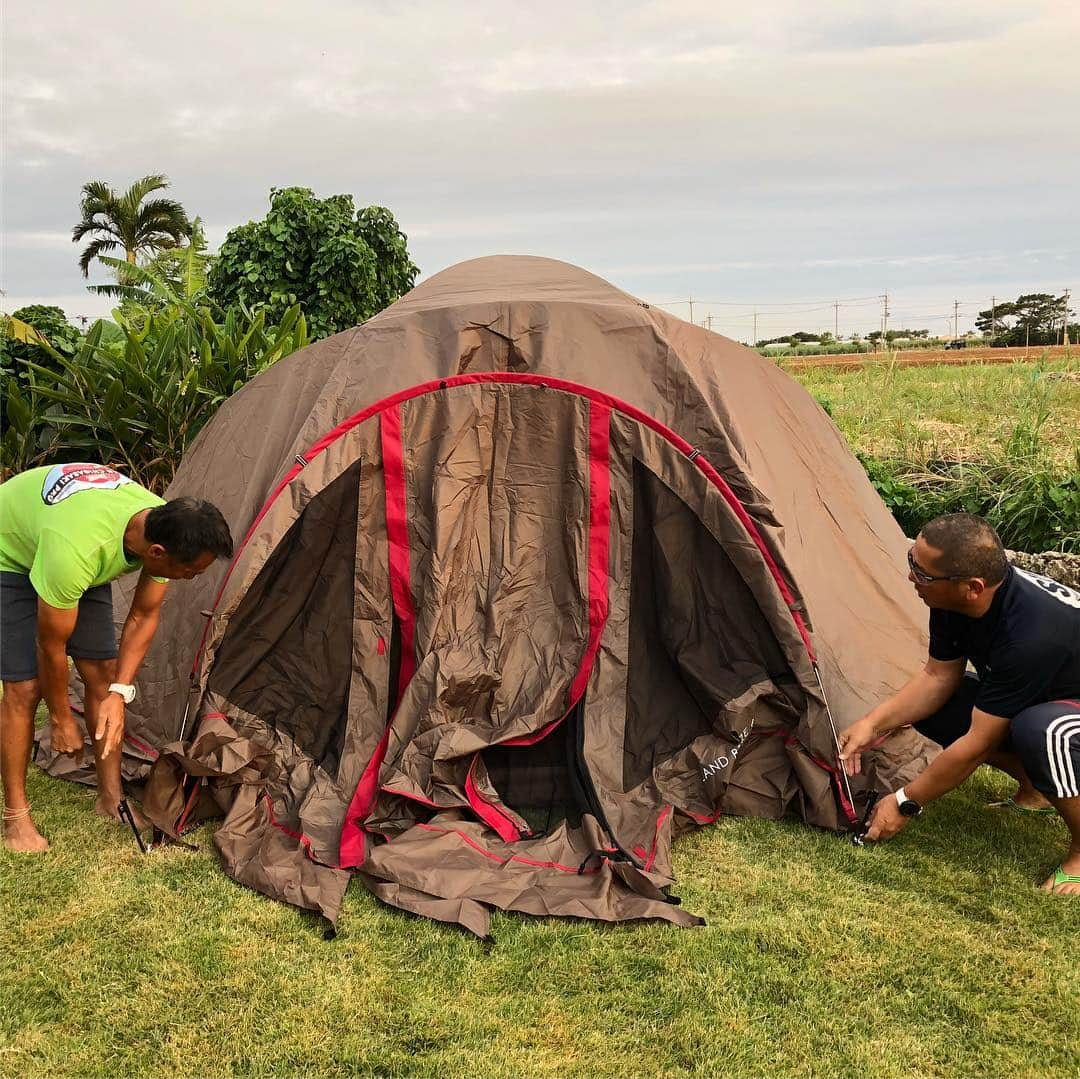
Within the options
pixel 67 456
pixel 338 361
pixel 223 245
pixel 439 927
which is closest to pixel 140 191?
pixel 223 245

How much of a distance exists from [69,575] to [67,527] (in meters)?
0.16

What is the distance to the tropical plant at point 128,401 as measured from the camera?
7.50 m

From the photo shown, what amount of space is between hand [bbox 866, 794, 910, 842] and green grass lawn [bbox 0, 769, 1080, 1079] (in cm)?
7

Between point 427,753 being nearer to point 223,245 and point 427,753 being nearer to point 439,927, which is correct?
point 439,927

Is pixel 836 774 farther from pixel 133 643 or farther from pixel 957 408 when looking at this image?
pixel 957 408

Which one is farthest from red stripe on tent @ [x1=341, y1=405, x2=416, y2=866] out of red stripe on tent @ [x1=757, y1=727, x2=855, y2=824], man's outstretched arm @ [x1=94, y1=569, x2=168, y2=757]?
red stripe on tent @ [x1=757, y1=727, x2=855, y2=824]

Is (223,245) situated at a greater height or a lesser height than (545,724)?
greater

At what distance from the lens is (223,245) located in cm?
1126

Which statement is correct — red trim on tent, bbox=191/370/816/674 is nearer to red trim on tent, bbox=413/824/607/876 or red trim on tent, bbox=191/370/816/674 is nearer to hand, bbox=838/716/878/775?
hand, bbox=838/716/878/775

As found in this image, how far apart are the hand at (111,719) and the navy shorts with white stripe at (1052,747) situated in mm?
2899

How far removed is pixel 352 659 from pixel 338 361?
48.1 inches

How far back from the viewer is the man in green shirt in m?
3.19

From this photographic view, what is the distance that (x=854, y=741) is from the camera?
11.9ft

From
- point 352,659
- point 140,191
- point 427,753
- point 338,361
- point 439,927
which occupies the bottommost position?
point 439,927
